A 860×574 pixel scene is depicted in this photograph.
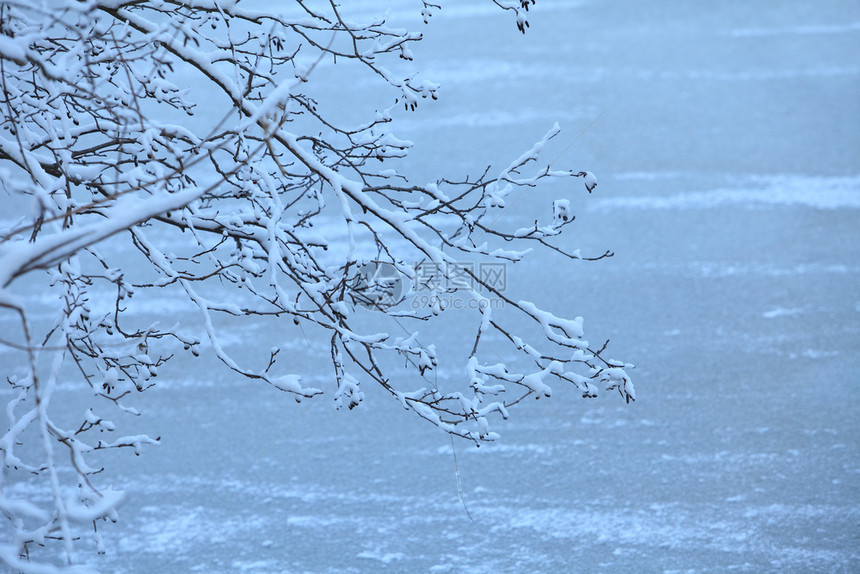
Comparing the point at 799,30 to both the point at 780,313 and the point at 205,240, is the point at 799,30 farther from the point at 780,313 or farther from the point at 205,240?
the point at 205,240

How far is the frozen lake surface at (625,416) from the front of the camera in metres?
4.52

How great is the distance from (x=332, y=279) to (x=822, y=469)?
140 inches

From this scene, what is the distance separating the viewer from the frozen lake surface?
14.8 feet

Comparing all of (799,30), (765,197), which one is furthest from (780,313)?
(799,30)

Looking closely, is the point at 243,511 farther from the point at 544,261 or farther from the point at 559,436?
the point at 544,261

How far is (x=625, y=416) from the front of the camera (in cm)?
532

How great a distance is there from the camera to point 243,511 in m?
4.79

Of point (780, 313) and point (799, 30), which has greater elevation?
point (799, 30)

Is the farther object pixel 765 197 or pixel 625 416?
pixel 765 197

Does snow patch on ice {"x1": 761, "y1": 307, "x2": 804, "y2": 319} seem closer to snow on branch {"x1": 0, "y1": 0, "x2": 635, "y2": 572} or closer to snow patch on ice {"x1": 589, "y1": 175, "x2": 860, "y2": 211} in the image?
snow patch on ice {"x1": 589, "y1": 175, "x2": 860, "y2": 211}

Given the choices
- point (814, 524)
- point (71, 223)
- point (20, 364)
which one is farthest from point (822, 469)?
point (20, 364)

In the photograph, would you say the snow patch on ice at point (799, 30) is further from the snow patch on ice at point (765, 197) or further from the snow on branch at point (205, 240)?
the snow on branch at point (205, 240)

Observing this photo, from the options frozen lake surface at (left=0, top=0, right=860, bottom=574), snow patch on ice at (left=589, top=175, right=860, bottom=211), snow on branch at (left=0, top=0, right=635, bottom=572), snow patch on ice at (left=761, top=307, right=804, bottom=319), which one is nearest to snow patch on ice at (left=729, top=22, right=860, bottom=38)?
frozen lake surface at (left=0, top=0, right=860, bottom=574)

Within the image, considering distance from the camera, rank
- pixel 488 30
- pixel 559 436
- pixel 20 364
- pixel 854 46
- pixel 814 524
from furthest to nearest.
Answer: pixel 488 30 → pixel 854 46 → pixel 20 364 → pixel 559 436 → pixel 814 524
